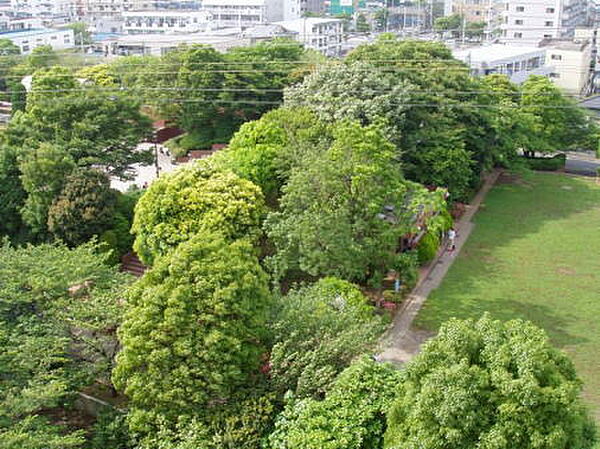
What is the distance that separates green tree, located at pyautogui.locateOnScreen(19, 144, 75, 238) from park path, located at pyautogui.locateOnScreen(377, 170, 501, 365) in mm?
11942

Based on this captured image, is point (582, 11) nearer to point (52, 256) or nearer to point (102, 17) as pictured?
point (102, 17)

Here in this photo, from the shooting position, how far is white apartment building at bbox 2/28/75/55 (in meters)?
75.4

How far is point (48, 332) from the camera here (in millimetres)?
15375

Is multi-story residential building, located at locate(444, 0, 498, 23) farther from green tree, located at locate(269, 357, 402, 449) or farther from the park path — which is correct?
green tree, located at locate(269, 357, 402, 449)

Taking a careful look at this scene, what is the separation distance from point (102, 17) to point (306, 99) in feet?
291

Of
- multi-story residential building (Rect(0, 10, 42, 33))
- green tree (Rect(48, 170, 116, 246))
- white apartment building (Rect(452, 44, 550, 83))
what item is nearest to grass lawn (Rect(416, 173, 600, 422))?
green tree (Rect(48, 170, 116, 246))

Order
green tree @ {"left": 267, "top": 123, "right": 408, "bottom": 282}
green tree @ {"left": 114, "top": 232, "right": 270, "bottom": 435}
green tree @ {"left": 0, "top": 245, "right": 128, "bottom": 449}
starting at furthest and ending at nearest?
green tree @ {"left": 267, "top": 123, "right": 408, "bottom": 282}, green tree @ {"left": 114, "top": 232, "right": 270, "bottom": 435}, green tree @ {"left": 0, "top": 245, "right": 128, "bottom": 449}

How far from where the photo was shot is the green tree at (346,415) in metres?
12.2

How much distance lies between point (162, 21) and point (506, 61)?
55.2m

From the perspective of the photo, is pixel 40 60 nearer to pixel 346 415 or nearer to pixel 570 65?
pixel 570 65

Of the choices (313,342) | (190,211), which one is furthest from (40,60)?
(313,342)

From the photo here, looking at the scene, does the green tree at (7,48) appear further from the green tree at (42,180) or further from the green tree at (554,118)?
the green tree at (554,118)

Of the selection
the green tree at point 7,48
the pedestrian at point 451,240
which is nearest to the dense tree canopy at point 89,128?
the pedestrian at point 451,240

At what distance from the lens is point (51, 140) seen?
2625 centimetres
